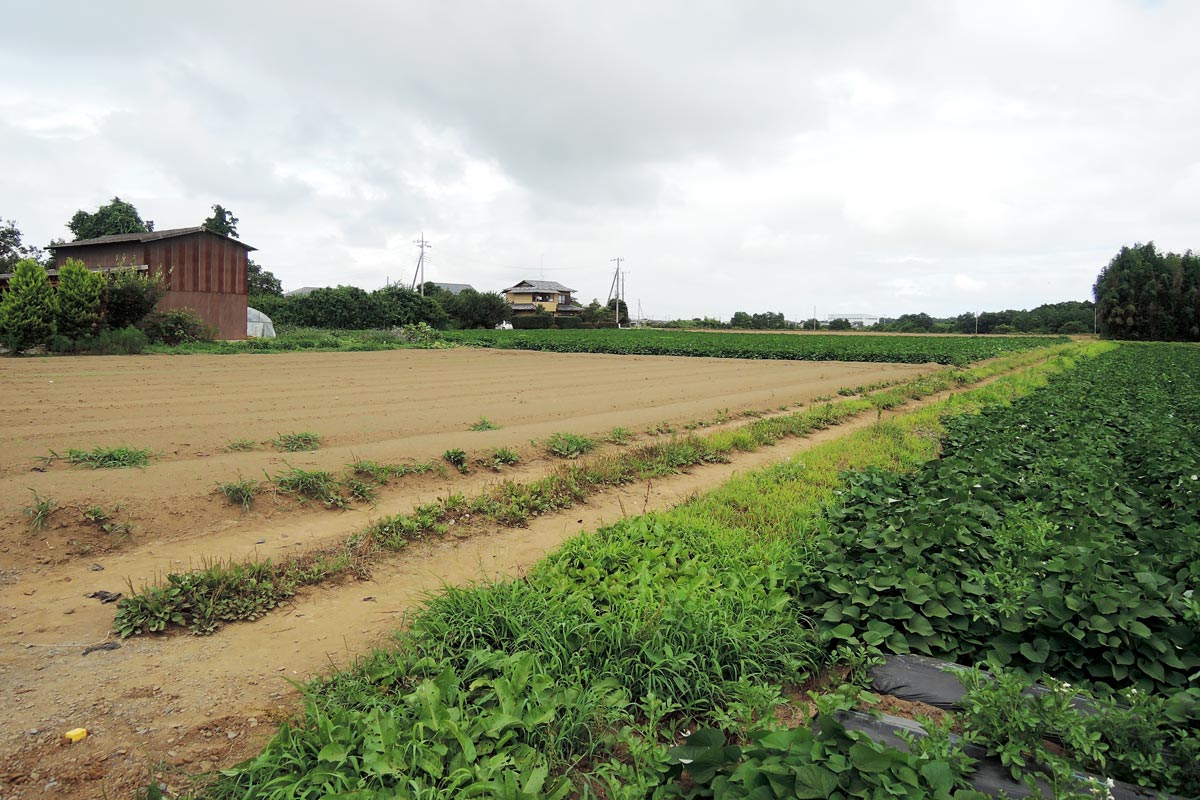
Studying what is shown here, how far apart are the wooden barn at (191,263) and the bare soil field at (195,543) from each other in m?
17.1

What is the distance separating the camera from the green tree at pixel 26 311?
64.7 feet

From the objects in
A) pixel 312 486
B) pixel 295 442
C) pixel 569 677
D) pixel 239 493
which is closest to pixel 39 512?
pixel 239 493

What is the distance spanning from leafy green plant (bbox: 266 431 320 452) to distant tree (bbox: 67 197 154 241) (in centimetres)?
5393

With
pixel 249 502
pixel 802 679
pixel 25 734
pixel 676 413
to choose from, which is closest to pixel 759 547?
pixel 802 679

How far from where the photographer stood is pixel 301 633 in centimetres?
380

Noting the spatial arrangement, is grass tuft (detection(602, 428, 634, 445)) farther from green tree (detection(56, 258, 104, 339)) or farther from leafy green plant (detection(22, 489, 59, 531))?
green tree (detection(56, 258, 104, 339))

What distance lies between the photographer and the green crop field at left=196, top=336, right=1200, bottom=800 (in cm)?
226

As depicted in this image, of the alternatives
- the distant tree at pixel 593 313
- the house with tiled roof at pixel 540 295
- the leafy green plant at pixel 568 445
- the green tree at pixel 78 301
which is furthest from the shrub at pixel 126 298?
the house with tiled roof at pixel 540 295

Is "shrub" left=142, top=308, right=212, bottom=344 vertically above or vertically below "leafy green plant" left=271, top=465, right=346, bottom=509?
above

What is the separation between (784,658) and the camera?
10.4ft

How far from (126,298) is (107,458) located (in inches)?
807

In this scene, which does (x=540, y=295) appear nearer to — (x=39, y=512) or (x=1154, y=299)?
(x=1154, y=299)

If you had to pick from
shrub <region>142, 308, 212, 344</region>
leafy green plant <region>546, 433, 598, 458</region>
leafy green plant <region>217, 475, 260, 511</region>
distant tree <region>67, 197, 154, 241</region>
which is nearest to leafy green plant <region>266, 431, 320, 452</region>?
leafy green plant <region>217, 475, 260, 511</region>

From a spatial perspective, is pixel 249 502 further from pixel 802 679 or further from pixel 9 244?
pixel 9 244
